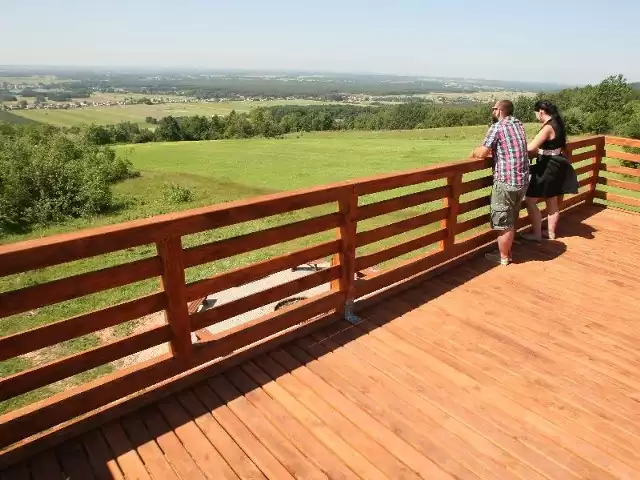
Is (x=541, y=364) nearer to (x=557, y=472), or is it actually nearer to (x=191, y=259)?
(x=557, y=472)

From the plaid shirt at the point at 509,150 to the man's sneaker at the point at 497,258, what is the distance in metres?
1.01

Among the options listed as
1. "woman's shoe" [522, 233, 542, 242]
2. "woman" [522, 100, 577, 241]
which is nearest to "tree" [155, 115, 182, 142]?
"woman's shoe" [522, 233, 542, 242]

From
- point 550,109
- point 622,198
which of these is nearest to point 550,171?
point 550,109

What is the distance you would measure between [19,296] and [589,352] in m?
4.38

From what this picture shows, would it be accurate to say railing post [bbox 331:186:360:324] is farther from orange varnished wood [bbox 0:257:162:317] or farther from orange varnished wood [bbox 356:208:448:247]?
orange varnished wood [bbox 0:257:162:317]

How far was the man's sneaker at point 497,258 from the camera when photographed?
5.90m

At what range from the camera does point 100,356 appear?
3.03m

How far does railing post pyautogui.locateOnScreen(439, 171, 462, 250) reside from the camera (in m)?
5.27

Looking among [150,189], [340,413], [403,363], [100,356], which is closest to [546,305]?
[403,363]

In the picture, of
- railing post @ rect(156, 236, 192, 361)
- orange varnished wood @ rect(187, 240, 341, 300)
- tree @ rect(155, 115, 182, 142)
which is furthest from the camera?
tree @ rect(155, 115, 182, 142)

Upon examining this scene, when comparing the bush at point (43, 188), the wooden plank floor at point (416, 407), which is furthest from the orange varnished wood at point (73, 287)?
the bush at point (43, 188)

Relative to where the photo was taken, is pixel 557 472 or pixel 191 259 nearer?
pixel 557 472

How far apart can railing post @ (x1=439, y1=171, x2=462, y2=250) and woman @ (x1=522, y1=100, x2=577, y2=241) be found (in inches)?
49.8

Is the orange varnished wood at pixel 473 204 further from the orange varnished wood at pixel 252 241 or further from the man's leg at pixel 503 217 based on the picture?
the orange varnished wood at pixel 252 241
